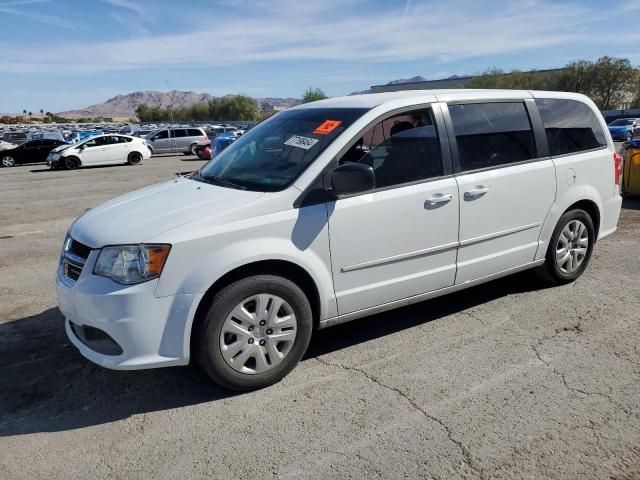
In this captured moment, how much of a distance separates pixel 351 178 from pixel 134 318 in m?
1.55

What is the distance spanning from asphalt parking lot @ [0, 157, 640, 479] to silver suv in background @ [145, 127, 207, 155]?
2601cm

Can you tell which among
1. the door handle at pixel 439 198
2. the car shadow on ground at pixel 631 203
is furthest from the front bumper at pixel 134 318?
the car shadow on ground at pixel 631 203

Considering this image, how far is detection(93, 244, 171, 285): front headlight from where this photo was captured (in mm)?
3053

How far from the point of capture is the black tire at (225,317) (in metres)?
3.17

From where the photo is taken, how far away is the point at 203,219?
10.5ft

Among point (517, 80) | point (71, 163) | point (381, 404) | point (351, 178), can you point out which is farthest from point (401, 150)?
point (517, 80)

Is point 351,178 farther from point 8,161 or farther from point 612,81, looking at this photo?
point 612,81

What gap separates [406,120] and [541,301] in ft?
7.06

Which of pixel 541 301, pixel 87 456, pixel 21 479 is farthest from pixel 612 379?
pixel 21 479

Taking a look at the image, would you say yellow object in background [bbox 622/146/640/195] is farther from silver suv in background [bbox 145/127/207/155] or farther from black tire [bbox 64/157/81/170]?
silver suv in background [bbox 145/127/207/155]

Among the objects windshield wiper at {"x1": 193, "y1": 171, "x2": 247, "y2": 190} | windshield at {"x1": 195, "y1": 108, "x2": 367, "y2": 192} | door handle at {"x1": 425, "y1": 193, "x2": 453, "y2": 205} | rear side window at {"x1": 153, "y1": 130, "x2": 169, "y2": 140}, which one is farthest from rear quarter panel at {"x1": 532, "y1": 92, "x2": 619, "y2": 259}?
rear side window at {"x1": 153, "y1": 130, "x2": 169, "y2": 140}

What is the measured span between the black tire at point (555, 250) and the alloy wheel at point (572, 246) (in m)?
0.03

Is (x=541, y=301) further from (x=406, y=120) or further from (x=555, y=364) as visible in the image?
(x=406, y=120)

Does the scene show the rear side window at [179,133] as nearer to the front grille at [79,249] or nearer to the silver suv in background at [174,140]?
the silver suv in background at [174,140]
